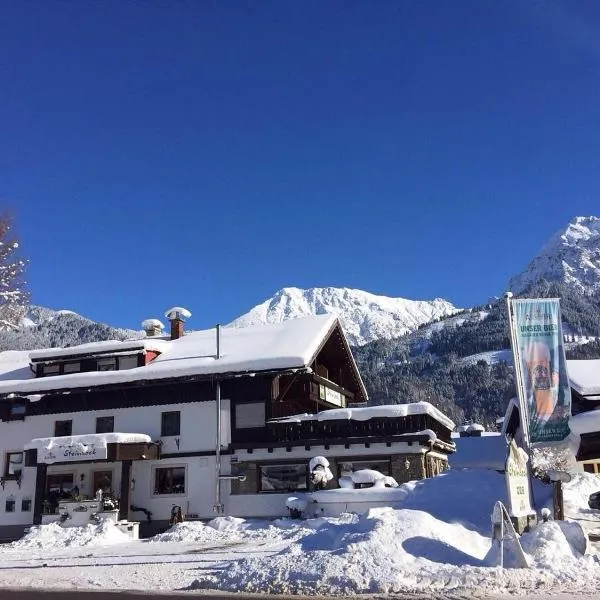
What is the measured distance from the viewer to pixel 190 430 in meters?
29.8

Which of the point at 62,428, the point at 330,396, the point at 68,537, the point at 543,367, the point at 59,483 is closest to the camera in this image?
the point at 543,367

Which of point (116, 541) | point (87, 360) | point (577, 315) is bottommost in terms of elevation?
point (116, 541)

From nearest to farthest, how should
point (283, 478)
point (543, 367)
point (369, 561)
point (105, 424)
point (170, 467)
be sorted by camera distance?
point (369, 561), point (543, 367), point (283, 478), point (170, 467), point (105, 424)

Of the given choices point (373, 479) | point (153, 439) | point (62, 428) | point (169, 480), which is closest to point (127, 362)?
point (62, 428)

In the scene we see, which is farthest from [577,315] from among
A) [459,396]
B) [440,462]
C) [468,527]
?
[468,527]

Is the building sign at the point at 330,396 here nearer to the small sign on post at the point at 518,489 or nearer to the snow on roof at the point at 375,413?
the snow on roof at the point at 375,413

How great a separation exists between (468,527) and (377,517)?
2902 millimetres

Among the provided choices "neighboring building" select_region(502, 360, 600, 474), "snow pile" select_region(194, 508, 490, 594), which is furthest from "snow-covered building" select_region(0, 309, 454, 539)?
"snow pile" select_region(194, 508, 490, 594)

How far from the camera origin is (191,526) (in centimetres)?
2447

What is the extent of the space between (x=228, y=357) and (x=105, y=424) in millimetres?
6551

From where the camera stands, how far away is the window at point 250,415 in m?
29.2

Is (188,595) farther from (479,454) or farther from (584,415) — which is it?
(479,454)

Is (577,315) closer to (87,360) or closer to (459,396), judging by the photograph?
(459,396)

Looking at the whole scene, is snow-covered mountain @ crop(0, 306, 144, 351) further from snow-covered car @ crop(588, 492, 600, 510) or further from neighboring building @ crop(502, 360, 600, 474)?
snow-covered car @ crop(588, 492, 600, 510)
